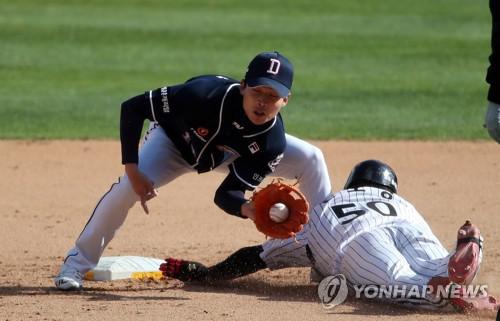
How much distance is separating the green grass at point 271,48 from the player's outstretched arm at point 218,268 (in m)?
4.22

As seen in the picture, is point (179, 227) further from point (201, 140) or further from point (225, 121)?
point (225, 121)

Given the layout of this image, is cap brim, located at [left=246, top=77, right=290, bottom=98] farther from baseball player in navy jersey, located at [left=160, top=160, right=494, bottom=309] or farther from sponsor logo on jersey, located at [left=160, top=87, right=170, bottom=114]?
baseball player in navy jersey, located at [left=160, top=160, right=494, bottom=309]

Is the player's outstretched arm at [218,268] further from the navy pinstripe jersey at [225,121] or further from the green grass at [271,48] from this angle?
the green grass at [271,48]

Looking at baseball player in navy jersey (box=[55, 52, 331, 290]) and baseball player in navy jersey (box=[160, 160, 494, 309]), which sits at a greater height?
baseball player in navy jersey (box=[55, 52, 331, 290])

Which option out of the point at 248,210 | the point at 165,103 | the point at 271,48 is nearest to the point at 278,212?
the point at 248,210

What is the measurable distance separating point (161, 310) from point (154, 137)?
110 cm

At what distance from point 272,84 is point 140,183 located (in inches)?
33.5

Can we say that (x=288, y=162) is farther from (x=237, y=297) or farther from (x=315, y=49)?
(x=315, y=49)

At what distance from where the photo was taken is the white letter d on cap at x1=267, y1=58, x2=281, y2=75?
505cm

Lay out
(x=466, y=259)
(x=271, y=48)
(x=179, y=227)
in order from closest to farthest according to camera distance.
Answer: (x=466, y=259) < (x=179, y=227) < (x=271, y=48)

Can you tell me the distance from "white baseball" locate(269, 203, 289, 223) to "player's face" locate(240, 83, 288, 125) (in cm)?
47

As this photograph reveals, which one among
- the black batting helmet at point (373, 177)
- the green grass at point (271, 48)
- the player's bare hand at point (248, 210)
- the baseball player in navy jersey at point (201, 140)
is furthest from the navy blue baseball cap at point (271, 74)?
the green grass at point (271, 48)

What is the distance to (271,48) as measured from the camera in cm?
1376

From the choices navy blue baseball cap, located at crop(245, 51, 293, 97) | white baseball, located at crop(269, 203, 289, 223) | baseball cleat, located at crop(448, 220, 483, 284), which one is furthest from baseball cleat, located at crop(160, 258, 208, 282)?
baseball cleat, located at crop(448, 220, 483, 284)
